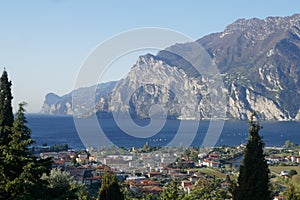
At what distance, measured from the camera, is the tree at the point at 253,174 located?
5316 millimetres

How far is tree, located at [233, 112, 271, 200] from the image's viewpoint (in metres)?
5.32

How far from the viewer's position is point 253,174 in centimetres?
535

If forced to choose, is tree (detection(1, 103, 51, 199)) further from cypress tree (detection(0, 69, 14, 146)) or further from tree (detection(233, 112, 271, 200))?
tree (detection(233, 112, 271, 200))

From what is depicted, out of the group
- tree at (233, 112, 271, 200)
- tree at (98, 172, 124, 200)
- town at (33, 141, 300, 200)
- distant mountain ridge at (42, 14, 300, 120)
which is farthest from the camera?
distant mountain ridge at (42, 14, 300, 120)

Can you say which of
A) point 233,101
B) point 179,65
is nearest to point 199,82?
point 179,65

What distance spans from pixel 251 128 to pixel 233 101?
108338mm

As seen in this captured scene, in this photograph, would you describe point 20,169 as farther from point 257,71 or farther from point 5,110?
point 257,71

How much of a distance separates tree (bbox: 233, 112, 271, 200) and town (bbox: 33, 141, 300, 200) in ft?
42.1

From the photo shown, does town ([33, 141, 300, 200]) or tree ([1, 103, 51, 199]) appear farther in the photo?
town ([33, 141, 300, 200])

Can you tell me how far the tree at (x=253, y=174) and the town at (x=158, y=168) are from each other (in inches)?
505

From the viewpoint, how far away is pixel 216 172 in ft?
105

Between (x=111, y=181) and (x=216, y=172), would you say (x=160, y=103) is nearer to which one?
(x=216, y=172)

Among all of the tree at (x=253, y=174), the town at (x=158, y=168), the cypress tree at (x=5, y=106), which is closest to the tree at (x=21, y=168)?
the cypress tree at (x=5, y=106)

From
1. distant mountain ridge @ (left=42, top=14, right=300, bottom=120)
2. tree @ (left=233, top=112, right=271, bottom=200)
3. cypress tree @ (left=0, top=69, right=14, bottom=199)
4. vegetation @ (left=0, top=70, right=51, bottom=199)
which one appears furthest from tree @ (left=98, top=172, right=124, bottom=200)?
distant mountain ridge @ (left=42, top=14, right=300, bottom=120)
